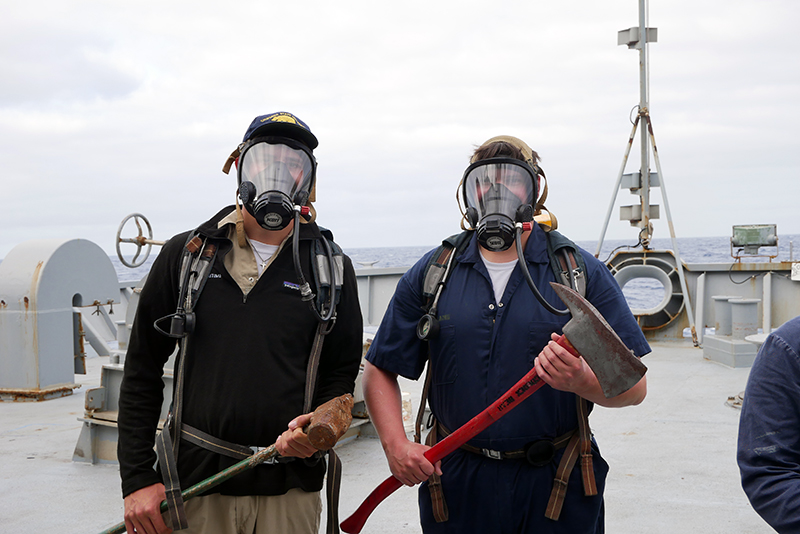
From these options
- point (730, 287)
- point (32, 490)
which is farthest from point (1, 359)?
point (730, 287)

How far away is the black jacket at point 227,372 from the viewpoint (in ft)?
6.30

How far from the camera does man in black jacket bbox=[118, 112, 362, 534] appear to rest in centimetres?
192

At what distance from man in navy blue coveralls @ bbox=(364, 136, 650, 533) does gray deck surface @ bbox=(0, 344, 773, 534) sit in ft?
5.31

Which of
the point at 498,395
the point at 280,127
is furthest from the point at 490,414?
the point at 280,127

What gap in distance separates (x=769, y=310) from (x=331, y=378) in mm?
9665

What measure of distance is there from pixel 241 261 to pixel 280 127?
0.46m

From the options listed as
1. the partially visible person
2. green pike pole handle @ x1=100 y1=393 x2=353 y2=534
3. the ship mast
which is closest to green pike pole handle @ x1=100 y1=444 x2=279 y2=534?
green pike pole handle @ x1=100 y1=393 x2=353 y2=534

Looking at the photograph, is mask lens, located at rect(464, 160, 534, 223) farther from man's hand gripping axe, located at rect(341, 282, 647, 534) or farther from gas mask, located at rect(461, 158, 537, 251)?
man's hand gripping axe, located at rect(341, 282, 647, 534)

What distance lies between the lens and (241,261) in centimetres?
203

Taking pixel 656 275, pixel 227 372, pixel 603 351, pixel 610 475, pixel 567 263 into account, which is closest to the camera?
pixel 603 351

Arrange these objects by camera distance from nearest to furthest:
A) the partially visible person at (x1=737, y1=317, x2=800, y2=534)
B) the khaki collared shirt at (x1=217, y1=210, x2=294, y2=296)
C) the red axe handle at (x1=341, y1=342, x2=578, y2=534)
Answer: the partially visible person at (x1=737, y1=317, x2=800, y2=534), the red axe handle at (x1=341, y1=342, x2=578, y2=534), the khaki collared shirt at (x1=217, y1=210, x2=294, y2=296)

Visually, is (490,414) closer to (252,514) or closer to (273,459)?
(273,459)

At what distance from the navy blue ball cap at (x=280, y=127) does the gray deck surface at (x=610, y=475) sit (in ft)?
7.47

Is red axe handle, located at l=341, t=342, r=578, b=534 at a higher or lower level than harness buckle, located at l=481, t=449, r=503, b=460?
higher
